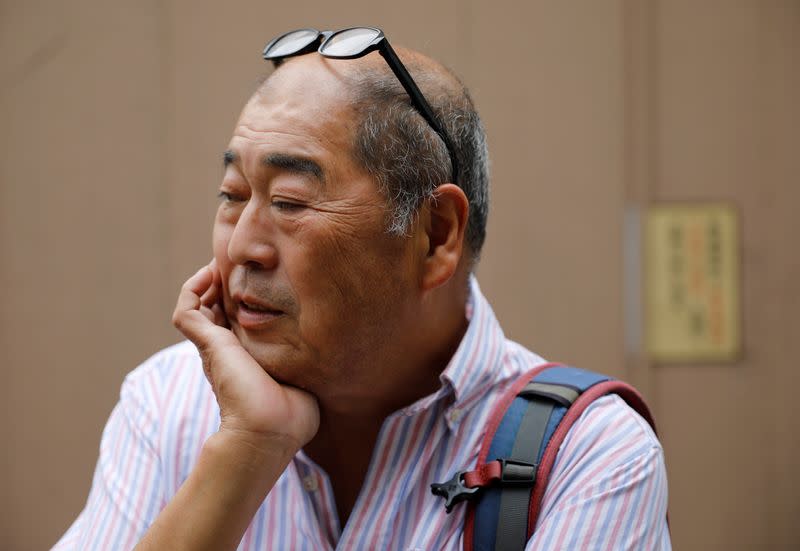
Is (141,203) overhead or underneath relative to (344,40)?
underneath

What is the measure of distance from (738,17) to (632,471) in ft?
7.56

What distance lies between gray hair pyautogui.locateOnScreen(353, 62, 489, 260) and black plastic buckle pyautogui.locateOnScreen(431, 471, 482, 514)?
47 cm

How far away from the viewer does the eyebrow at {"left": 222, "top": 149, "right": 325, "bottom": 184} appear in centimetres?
151

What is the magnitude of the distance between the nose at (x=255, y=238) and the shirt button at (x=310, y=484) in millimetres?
445

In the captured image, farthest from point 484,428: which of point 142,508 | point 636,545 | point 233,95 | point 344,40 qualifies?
point 233,95

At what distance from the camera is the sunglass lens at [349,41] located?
155 cm

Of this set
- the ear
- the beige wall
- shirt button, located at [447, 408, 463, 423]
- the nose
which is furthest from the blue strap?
the beige wall

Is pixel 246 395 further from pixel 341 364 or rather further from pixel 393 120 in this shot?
pixel 393 120

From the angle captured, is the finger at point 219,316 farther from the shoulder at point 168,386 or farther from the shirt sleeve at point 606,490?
the shirt sleeve at point 606,490

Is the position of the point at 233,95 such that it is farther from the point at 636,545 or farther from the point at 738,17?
the point at 636,545

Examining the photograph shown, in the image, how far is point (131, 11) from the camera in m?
3.10

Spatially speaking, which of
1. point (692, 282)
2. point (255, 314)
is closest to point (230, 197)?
point (255, 314)

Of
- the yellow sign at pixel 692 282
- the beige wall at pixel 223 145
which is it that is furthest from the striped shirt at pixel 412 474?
the yellow sign at pixel 692 282

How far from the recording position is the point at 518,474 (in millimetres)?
1483
